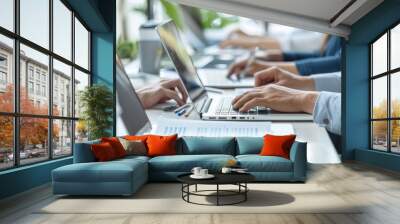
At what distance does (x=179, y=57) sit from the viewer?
31.4ft

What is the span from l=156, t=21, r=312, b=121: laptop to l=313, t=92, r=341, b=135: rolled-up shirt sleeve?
293 millimetres

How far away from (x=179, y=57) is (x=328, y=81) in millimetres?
3595

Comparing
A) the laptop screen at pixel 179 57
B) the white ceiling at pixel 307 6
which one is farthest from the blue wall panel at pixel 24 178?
the white ceiling at pixel 307 6

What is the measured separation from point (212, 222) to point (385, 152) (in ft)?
19.7

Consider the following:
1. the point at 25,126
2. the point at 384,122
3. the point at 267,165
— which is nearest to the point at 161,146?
the point at 267,165

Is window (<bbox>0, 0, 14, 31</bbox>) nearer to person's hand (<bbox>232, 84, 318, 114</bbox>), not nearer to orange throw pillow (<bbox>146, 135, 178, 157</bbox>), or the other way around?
orange throw pillow (<bbox>146, 135, 178, 157</bbox>)

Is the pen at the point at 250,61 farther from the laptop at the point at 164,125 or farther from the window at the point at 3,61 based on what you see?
the window at the point at 3,61

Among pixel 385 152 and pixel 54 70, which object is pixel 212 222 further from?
pixel 385 152

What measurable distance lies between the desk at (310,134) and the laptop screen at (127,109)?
0.56 feet

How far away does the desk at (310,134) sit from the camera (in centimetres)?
955

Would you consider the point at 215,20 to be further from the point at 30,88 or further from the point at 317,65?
the point at 30,88

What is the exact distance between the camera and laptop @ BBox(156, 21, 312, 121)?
957 cm

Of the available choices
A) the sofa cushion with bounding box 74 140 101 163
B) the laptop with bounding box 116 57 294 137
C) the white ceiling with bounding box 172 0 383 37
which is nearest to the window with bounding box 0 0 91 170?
the sofa cushion with bounding box 74 140 101 163

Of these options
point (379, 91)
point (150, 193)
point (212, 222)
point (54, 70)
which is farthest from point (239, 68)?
point (212, 222)
